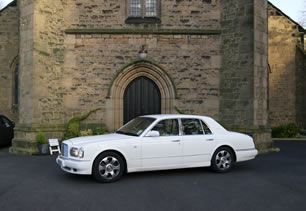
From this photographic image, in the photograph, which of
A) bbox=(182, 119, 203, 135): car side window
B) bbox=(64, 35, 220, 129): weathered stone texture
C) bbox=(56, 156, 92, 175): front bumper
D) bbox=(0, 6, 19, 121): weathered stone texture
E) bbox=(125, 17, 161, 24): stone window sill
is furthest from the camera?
bbox=(0, 6, 19, 121): weathered stone texture

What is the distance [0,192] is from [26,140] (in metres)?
5.03

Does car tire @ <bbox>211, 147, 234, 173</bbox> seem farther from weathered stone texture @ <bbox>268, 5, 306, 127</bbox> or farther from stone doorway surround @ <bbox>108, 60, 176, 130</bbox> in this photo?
Answer: weathered stone texture @ <bbox>268, 5, 306, 127</bbox>

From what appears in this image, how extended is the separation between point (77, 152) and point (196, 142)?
8.94 feet

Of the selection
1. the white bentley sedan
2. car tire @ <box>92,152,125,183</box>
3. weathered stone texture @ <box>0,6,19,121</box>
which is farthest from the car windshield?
weathered stone texture @ <box>0,6,19,121</box>

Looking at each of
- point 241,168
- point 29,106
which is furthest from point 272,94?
point 29,106

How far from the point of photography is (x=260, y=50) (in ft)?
34.7

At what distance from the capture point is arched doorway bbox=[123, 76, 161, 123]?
11.5 meters

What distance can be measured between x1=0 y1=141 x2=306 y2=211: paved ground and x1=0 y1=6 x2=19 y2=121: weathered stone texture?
31.9 ft

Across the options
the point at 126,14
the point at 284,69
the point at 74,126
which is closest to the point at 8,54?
the point at 74,126

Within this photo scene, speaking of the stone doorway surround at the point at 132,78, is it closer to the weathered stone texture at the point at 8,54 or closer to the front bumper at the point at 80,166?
the front bumper at the point at 80,166

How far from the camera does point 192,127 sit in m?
6.73

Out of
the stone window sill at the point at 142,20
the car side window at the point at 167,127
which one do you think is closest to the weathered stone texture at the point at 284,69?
the stone window sill at the point at 142,20

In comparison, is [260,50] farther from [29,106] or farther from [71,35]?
[29,106]

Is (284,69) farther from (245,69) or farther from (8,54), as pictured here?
(8,54)
